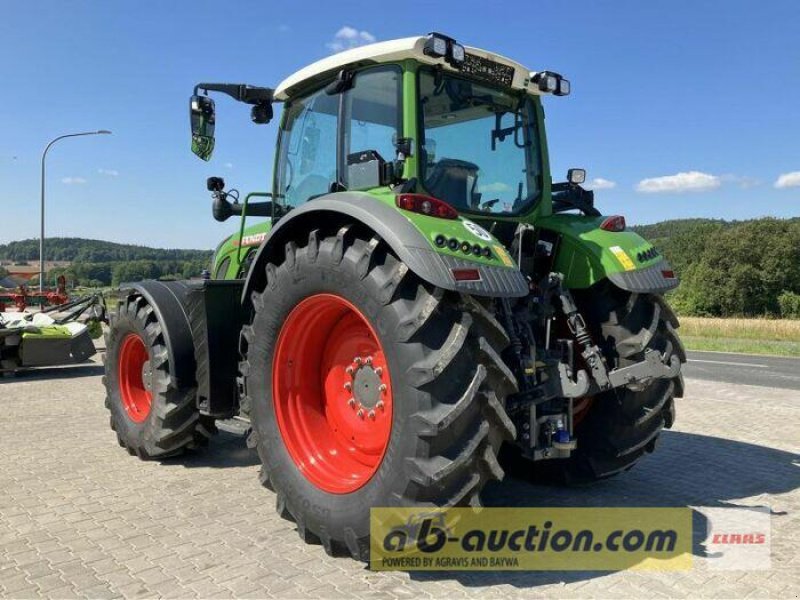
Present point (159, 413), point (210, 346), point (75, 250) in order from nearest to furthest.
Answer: point (210, 346) → point (159, 413) → point (75, 250)

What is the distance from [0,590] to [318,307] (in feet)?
6.46

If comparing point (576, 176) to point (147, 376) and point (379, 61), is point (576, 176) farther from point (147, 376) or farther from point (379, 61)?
point (147, 376)

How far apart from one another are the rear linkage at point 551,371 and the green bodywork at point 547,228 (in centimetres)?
27

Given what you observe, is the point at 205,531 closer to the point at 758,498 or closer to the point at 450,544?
the point at 450,544

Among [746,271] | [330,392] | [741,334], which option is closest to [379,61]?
[330,392]

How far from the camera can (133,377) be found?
221 inches

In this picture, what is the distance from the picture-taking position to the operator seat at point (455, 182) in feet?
12.5

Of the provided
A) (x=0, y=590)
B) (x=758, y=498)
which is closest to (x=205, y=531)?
(x=0, y=590)

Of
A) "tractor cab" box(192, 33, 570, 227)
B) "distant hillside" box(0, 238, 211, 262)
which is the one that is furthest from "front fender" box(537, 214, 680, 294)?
"distant hillside" box(0, 238, 211, 262)

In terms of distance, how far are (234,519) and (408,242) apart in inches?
81.3

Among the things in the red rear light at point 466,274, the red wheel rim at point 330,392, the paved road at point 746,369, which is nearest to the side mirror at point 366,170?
the red wheel rim at point 330,392

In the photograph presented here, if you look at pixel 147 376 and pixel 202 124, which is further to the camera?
pixel 147 376

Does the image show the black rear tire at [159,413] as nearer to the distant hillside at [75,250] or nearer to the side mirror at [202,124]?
the side mirror at [202,124]

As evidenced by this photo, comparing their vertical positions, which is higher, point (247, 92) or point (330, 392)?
point (247, 92)
